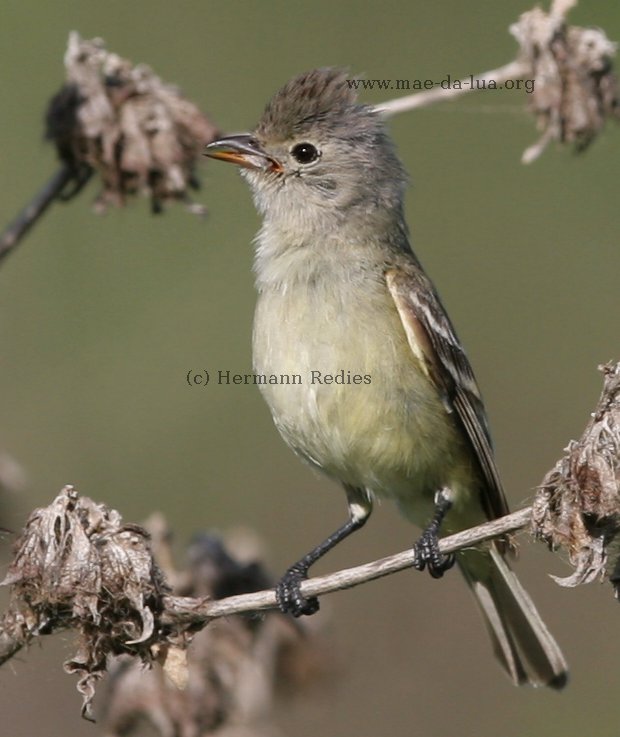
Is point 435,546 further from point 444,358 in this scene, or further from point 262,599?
point 262,599

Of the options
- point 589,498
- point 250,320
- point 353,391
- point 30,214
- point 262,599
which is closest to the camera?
point 589,498

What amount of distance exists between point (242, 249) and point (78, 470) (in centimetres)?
197

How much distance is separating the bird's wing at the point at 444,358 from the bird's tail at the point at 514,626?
352mm

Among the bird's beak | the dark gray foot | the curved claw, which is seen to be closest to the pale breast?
the curved claw

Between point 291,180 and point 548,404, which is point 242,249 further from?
point 291,180

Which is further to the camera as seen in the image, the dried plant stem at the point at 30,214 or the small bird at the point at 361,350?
the small bird at the point at 361,350

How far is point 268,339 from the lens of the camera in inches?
200

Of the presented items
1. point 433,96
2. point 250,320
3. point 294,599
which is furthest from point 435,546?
point 250,320

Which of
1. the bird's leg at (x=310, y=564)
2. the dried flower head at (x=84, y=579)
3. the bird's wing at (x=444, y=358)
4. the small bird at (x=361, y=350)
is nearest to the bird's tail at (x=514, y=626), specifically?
the small bird at (x=361, y=350)

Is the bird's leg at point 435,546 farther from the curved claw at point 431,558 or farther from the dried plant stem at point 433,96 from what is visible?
the dried plant stem at point 433,96

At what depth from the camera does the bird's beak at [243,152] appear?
18.0ft

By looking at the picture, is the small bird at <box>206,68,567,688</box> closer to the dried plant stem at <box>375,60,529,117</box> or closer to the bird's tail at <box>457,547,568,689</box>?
the bird's tail at <box>457,547,568,689</box>

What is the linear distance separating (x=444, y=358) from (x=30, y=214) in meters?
1.77

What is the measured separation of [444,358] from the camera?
5199 mm
